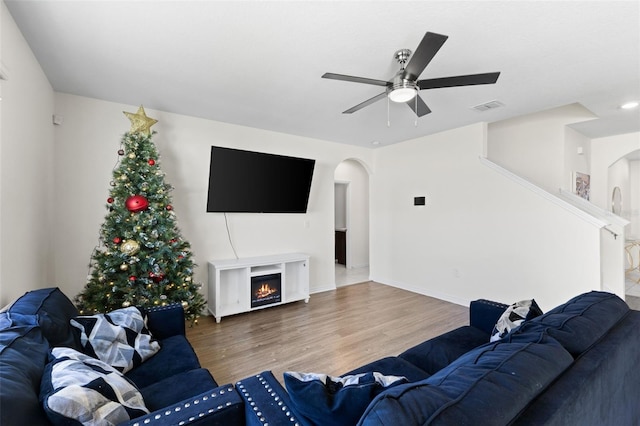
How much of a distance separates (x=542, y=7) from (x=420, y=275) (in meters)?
3.74

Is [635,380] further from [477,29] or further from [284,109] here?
[284,109]

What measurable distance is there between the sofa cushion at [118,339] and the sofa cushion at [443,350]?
5.31 ft

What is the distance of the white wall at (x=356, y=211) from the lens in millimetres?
6766

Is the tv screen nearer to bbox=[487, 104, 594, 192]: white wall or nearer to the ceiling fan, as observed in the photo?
the ceiling fan

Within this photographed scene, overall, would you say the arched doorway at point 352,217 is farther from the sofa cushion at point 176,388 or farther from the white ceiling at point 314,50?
the sofa cushion at point 176,388

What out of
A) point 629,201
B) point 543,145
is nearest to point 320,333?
point 543,145

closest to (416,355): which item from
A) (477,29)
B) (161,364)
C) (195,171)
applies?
(161,364)

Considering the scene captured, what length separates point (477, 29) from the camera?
75.2 inches

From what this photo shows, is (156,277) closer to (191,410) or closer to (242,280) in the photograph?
(242,280)

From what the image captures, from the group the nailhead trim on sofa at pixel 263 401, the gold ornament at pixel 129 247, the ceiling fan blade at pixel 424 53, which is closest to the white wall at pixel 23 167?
the gold ornament at pixel 129 247

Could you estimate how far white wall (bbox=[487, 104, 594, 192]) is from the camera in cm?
415

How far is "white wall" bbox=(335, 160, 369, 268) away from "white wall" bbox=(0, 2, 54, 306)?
5077 mm

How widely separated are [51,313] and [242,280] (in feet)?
7.56

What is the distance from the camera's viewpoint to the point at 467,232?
4094mm
